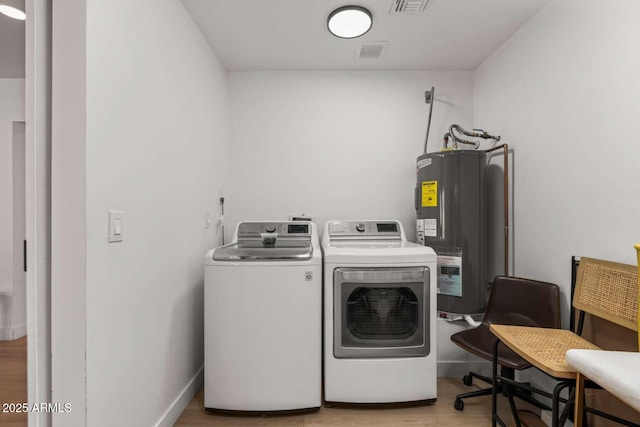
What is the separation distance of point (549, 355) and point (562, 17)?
177 cm

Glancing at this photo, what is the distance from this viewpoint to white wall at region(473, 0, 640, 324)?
1.35 m

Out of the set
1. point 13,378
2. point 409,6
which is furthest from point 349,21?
point 13,378

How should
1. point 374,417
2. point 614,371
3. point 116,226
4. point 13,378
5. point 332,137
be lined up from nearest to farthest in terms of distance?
point 614,371 < point 116,226 < point 374,417 < point 13,378 < point 332,137

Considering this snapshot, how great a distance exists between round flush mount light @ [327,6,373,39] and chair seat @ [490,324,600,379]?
6.30ft

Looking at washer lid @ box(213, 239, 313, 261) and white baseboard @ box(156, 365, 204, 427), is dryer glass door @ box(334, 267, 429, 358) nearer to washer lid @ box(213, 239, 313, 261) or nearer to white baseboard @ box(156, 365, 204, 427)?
washer lid @ box(213, 239, 313, 261)

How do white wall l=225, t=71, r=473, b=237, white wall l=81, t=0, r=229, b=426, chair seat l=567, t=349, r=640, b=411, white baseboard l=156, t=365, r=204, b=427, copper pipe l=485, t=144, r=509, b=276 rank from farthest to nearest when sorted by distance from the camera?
→ 1. white wall l=225, t=71, r=473, b=237
2. copper pipe l=485, t=144, r=509, b=276
3. white baseboard l=156, t=365, r=204, b=427
4. white wall l=81, t=0, r=229, b=426
5. chair seat l=567, t=349, r=640, b=411

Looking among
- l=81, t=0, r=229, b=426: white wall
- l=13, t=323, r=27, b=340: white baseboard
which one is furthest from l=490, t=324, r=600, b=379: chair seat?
l=13, t=323, r=27, b=340: white baseboard

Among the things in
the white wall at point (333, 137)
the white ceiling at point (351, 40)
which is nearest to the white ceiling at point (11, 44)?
the white ceiling at point (351, 40)

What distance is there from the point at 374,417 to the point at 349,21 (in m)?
2.41

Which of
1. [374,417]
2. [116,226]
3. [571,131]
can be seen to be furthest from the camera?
[374,417]

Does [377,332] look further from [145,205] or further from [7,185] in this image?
[7,185]

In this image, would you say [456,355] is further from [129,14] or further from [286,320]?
[129,14]

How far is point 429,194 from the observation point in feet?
7.29

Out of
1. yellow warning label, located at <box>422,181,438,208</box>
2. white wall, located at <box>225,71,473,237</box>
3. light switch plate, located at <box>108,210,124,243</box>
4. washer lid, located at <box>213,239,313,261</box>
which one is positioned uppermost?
white wall, located at <box>225,71,473,237</box>
